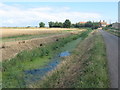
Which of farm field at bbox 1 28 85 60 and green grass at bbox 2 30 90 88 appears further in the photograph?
farm field at bbox 1 28 85 60

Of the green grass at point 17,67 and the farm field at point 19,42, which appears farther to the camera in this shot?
the farm field at point 19,42

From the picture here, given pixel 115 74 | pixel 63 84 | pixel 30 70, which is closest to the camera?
pixel 63 84

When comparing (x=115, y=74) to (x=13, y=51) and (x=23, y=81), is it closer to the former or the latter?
(x=23, y=81)

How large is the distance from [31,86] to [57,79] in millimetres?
1643

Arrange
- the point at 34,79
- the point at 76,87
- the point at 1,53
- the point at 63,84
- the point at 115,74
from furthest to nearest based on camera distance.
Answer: the point at 1,53 < the point at 34,79 < the point at 115,74 < the point at 63,84 < the point at 76,87

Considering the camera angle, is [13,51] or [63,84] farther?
[13,51]

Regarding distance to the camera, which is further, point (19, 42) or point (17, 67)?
point (19, 42)

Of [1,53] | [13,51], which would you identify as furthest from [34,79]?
[13,51]

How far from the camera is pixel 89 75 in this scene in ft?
33.6

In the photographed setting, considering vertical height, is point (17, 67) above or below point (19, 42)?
below

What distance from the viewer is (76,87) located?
28.3ft

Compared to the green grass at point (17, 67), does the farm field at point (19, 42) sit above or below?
above

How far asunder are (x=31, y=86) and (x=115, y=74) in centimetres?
461

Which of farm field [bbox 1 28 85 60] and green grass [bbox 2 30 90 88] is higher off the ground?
farm field [bbox 1 28 85 60]
